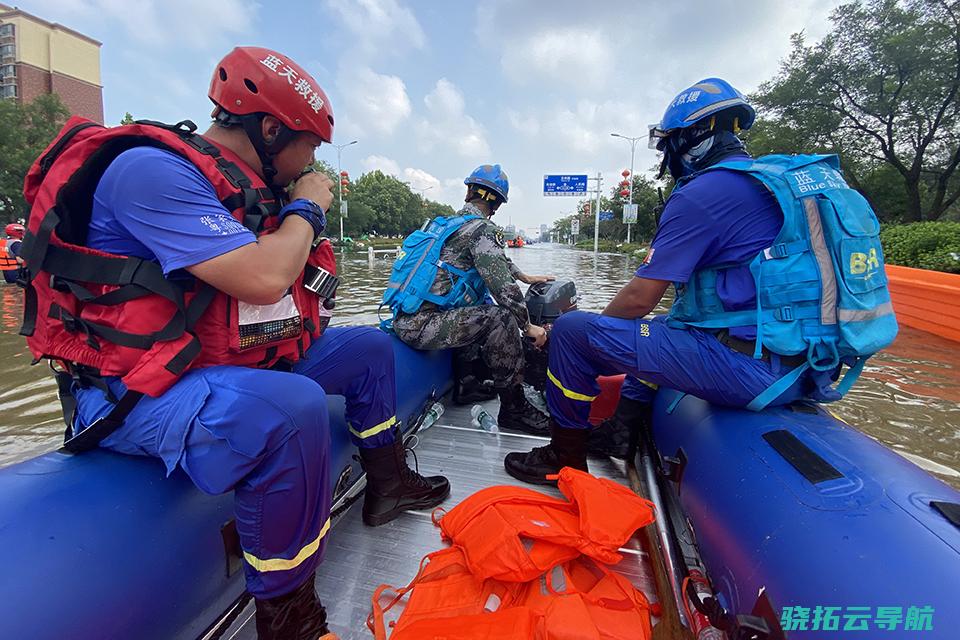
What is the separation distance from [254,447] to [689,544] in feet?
5.83

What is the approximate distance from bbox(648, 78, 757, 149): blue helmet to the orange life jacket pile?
1765mm

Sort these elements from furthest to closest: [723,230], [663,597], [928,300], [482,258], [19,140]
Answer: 1. [19,140]
2. [928,300]
3. [482,258]
4. [723,230]
5. [663,597]

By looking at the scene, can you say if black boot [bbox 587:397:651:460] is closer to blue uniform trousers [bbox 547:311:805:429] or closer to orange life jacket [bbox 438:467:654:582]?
blue uniform trousers [bbox 547:311:805:429]

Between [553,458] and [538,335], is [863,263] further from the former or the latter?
[538,335]

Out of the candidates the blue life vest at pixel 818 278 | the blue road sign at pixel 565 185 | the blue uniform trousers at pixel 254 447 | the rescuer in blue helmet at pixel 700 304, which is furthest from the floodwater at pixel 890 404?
the blue road sign at pixel 565 185

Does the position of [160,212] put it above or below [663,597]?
above

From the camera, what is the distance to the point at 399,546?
200cm

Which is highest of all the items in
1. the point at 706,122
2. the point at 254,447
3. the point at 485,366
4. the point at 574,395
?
the point at 706,122

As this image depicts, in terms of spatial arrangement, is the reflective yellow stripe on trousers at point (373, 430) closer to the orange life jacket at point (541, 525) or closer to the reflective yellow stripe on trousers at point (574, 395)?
the orange life jacket at point (541, 525)

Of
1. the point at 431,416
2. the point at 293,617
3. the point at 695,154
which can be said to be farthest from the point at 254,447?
the point at 695,154

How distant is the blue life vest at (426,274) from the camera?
3098 millimetres

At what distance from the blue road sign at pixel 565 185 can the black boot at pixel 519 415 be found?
3298 centimetres

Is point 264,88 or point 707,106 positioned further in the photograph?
point 707,106

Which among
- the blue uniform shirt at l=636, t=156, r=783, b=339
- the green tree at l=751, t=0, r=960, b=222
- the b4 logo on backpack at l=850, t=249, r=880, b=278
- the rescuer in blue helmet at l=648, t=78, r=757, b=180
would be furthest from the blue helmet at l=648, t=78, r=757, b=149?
the green tree at l=751, t=0, r=960, b=222
